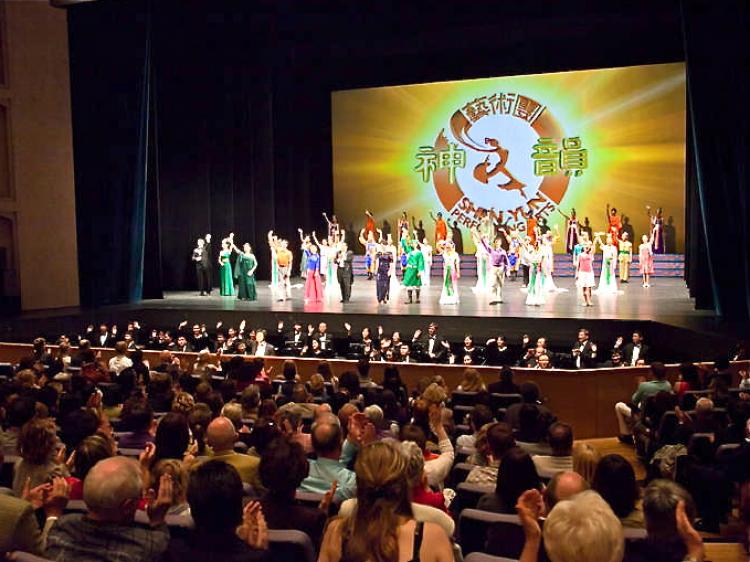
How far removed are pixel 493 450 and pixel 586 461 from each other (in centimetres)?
52

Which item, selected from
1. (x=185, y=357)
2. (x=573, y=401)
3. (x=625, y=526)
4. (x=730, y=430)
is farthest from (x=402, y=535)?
(x=185, y=357)

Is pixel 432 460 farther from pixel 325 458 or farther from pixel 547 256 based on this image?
pixel 547 256

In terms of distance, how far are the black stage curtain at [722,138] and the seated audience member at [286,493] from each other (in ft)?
32.8

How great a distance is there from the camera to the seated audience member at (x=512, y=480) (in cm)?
304

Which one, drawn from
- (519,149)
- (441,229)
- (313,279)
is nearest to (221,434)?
(313,279)

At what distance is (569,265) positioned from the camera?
18.6m

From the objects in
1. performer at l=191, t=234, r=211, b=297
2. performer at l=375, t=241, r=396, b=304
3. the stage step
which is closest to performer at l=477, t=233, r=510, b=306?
performer at l=375, t=241, r=396, b=304

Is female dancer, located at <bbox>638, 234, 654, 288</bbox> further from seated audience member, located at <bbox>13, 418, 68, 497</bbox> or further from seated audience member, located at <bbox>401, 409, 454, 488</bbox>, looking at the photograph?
seated audience member, located at <bbox>13, 418, 68, 497</bbox>

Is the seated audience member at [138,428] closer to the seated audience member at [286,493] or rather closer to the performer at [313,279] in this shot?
the seated audience member at [286,493]

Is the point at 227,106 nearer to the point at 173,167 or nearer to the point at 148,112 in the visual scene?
the point at 173,167

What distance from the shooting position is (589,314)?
1168 centimetres

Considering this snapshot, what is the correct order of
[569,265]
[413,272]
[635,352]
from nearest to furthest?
[635,352] < [413,272] < [569,265]

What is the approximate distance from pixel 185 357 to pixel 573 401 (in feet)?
14.5

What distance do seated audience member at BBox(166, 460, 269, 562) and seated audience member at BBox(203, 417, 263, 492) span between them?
1086 mm
